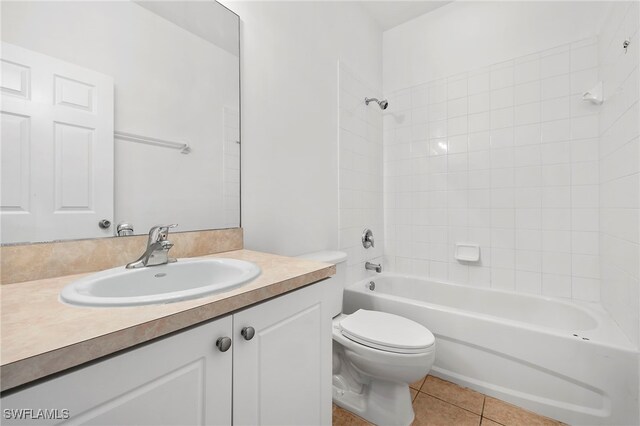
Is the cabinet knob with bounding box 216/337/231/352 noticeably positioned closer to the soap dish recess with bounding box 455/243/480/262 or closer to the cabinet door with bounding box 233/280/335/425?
the cabinet door with bounding box 233/280/335/425

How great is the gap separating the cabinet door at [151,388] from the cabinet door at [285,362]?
0.04 meters

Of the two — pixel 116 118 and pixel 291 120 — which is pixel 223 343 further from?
pixel 291 120

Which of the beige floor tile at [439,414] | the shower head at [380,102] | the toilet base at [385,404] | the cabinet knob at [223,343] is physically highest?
the shower head at [380,102]

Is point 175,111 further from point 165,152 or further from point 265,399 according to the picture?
point 265,399

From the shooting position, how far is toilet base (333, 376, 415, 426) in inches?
51.3

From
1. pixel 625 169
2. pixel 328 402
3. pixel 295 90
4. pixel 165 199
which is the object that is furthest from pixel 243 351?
pixel 625 169

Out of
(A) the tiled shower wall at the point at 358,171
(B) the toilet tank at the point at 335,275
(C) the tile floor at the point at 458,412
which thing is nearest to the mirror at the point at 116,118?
(B) the toilet tank at the point at 335,275

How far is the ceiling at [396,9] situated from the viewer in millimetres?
2223

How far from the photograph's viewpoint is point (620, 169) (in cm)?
140

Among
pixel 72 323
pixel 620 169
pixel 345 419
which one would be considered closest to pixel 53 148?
pixel 72 323

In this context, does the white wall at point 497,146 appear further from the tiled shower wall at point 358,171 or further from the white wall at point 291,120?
the white wall at point 291,120

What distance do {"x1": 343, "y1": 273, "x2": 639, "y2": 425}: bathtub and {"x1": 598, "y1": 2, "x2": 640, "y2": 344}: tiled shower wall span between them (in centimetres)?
15

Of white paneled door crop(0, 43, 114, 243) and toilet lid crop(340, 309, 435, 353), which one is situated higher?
white paneled door crop(0, 43, 114, 243)

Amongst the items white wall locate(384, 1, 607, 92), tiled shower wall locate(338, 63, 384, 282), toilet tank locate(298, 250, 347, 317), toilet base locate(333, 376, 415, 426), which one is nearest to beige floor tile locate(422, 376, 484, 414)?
toilet base locate(333, 376, 415, 426)
